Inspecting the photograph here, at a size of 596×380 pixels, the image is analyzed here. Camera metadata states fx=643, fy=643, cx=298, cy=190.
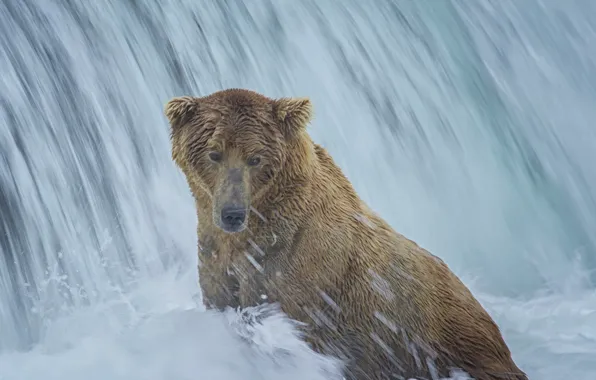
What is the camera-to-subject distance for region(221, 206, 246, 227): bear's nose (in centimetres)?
314

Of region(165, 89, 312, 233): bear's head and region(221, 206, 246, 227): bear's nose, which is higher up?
region(165, 89, 312, 233): bear's head

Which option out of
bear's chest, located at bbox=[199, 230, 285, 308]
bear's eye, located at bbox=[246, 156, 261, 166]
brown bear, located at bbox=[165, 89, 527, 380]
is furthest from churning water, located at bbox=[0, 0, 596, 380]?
bear's eye, located at bbox=[246, 156, 261, 166]

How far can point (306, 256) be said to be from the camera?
10.8ft

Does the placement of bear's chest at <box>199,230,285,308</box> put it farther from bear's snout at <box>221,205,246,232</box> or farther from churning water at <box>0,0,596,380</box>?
churning water at <box>0,0,596,380</box>

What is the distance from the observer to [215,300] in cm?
349

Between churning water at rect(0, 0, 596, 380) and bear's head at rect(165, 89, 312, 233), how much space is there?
1.33 meters

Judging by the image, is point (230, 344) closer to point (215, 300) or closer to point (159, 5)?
point (215, 300)

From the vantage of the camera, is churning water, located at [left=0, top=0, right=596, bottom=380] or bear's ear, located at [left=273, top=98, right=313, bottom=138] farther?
churning water, located at [left=0, top=0, right=596, bottom=380]

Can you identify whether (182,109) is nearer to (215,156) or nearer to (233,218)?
(215,156)

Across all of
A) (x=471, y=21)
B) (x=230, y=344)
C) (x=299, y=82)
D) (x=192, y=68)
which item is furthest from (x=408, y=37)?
(x=230, y=344)

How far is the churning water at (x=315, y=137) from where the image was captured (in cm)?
602

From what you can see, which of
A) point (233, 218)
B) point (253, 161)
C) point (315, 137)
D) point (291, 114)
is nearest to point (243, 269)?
point (233, 218)

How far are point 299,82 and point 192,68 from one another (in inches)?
46.1

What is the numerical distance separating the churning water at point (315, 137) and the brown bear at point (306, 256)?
118 centimetres
